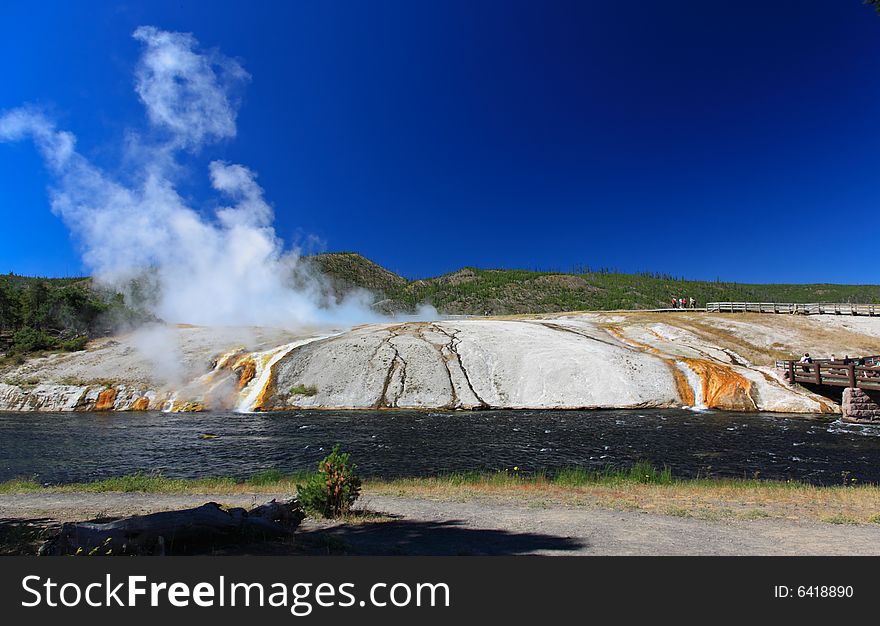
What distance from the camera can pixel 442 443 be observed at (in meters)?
25.2

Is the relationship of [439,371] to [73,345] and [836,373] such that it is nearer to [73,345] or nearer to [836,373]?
[836,373]

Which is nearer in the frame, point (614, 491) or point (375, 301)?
point (614, 491)

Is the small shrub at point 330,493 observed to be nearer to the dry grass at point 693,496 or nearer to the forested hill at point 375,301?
the dry grass at point 693,496

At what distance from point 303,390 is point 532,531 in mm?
31375

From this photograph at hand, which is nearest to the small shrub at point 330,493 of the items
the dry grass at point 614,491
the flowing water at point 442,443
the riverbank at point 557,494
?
the riverbank at point 557,494

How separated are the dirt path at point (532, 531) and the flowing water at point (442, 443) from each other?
7225mm


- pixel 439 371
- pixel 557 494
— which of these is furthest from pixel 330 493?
pixel 439 371

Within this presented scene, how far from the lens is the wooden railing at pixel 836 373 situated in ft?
98.6

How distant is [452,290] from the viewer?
595 feet

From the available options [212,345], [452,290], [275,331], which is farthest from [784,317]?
[452,290]

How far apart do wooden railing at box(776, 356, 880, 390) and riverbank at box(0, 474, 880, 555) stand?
2057cm

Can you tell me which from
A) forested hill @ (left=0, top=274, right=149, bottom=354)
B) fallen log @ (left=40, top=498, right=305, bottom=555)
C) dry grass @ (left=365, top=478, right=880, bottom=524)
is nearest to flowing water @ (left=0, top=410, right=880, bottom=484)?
dry grass @ (left=365, top=478, right=880, bottom=524)

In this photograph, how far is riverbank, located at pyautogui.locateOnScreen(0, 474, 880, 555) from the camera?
28.7 feet

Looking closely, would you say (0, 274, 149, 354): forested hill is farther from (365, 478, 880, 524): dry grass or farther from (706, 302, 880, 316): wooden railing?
(706, 302, 880, 316): wooden railing
